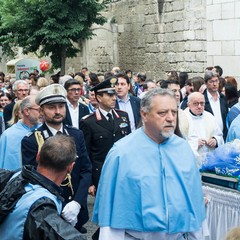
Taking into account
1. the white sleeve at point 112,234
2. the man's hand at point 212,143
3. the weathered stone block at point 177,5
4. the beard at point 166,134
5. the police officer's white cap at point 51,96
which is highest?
the weathered stone block at point 177,5

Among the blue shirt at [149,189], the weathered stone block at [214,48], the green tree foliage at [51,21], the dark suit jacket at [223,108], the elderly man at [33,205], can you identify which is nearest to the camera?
the elderly man at [33,205]

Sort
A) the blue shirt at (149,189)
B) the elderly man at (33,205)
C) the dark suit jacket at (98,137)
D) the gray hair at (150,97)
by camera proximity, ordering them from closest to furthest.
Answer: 1. the elderly man at (33,205)
2. the blue shirt at (149,189)
3. the gray hair at (150,97)
4. the dark suit jacket at (98,137)

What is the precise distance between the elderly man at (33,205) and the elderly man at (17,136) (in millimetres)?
2754

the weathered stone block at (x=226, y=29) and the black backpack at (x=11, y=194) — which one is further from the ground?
the weathered stone block at (x=226, y=29)

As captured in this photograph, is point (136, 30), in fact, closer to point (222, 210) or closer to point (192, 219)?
point (222, 210)

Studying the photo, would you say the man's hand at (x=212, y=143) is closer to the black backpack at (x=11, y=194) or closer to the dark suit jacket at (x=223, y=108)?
the dark suit jacket at (x=223, y=108)

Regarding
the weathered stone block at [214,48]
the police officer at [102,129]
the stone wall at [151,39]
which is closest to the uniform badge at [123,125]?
the police officer at [102,129]

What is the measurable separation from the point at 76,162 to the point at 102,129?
1409 mm

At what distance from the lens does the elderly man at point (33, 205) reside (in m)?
2.96

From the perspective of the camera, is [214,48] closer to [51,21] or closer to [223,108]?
[223,108]

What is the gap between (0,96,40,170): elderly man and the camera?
20.5 ft

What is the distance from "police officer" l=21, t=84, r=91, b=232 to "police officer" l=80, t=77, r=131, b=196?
1.25 meters

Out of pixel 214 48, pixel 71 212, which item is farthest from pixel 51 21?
pixel 71 212

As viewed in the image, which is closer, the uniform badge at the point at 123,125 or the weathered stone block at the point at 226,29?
the uniform badge at the point at 123,125
